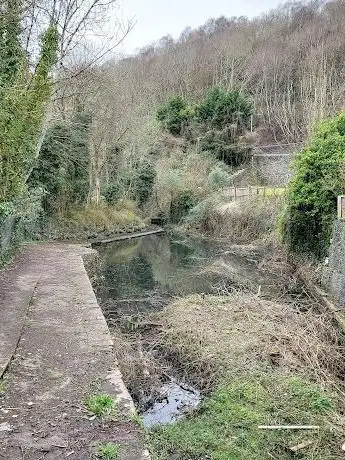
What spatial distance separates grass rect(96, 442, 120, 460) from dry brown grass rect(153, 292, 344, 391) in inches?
147

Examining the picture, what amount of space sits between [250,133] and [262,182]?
5.71 m

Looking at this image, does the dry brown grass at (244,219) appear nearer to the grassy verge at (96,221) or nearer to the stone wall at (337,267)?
the grassy verge at (96,221)

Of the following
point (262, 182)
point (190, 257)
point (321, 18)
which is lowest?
point (190, 257)

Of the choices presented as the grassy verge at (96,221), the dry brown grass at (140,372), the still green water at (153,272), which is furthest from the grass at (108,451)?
the grassy verge at (96,221)

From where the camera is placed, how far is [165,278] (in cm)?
1795

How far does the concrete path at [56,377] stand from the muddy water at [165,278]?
1.47m

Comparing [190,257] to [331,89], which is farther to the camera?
[331,89]

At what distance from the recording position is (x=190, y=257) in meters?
22.8

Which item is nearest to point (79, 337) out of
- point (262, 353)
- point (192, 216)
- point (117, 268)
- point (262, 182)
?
point (262, 353)

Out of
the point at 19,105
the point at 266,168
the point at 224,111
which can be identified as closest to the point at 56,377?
the point at 19,105

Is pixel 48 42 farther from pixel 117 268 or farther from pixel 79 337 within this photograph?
pixel 79 337

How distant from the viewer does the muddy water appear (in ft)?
27.0

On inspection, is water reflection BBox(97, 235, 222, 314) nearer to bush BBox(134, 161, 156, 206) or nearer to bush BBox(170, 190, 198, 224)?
bush BBox(170, 190, 198, 224)

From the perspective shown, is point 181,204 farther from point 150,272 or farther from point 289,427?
point 289,427
